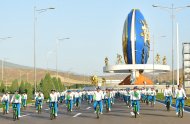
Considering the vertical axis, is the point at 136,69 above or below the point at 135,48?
below

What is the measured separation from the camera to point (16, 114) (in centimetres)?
2500

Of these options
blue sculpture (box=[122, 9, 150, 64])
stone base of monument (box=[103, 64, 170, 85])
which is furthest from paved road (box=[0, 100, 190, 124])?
stone base of monument (box=[103, 64, 170, 85])

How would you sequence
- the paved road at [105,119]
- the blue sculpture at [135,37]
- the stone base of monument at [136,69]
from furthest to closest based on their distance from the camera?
the stone base of monument at [136,69], the blue sculpture at [135,37], the paved road at [105,119]

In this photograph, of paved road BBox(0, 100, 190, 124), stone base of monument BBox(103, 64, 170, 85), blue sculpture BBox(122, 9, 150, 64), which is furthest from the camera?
stone base of monument BBox(103, 64, 170, 85)

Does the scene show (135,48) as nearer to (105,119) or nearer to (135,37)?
(135,37)

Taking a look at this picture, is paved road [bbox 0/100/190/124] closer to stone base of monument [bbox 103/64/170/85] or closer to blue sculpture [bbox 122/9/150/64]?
blue sculpture [bbox 122/9/150/64]

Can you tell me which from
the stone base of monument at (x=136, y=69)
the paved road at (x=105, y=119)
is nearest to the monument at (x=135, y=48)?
the stone base of monument at (x=136, y=69)

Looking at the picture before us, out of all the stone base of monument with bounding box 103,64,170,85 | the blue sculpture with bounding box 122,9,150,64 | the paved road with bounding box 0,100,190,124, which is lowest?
the paved road with bounding box 0,100,190,124

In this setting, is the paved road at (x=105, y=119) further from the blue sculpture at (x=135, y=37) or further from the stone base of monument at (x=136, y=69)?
the stone base of monument at (x=136, y=69)

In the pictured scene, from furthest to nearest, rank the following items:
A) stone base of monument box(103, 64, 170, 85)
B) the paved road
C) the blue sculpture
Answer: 1. stone base of monument box(103, 64, 170, 85)
2. the blue sculpture
3. the paved road

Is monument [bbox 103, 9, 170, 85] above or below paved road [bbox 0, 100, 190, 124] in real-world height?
above

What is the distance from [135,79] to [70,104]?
276 feet

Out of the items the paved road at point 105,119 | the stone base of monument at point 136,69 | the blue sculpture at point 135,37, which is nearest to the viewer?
the paved road at point 105,119

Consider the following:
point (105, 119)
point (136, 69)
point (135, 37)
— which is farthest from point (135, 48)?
point (105, 119)
